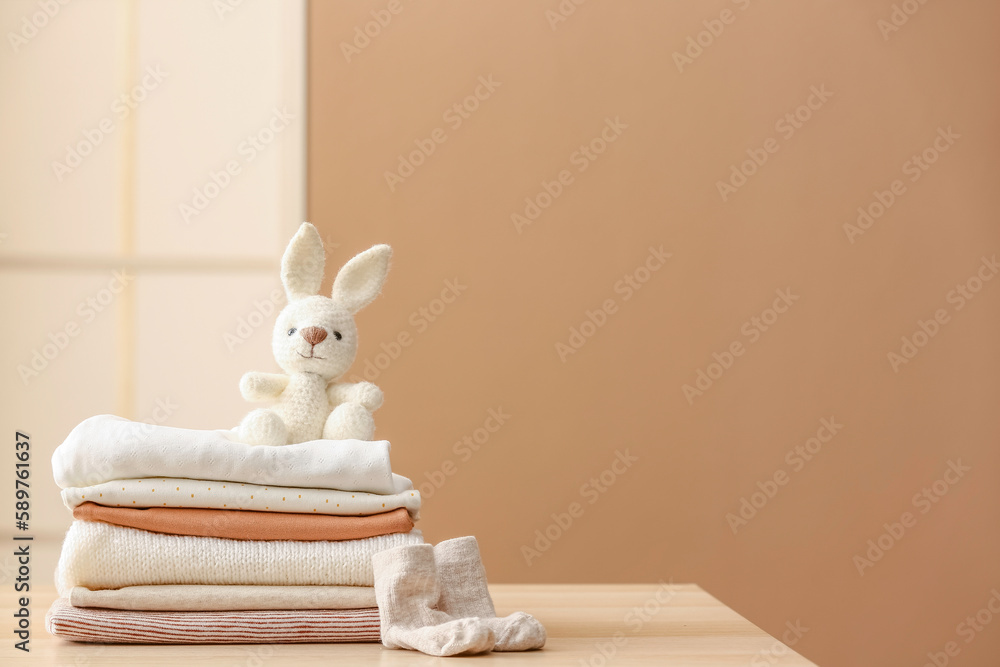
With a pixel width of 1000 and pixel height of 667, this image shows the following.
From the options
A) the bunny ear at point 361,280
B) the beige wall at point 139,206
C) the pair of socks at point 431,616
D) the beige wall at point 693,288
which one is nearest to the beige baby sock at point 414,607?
the pair of socks at point 431,616

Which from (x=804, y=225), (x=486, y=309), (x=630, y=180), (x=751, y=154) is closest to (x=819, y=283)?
(x=804, y=225)

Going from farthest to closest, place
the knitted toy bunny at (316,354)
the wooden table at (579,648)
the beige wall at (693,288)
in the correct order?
the beige wall at (693,288) < the knitted toy bunny at (316,354) < the wooden table at (579,648)

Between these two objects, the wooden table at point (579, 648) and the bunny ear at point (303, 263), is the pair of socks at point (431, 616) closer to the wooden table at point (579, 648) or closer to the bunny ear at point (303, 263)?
the wooden table at point (579, 648)

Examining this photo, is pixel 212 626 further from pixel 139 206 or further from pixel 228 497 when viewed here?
pixel 139 206

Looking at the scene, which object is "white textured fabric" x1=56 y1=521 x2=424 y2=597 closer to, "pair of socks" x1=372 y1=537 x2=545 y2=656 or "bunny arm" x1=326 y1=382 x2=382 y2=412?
"pair of socks" x1=372 y1=537 x2=545 y2=656

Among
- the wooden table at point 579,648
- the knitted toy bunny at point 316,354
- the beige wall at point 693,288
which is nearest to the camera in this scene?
the wooden table at point 579,648

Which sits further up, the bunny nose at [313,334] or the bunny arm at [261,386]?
the bunny nose at [313,334]

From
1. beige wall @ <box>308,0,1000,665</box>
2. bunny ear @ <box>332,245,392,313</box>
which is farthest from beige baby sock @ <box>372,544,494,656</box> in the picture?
beige wall @ <box>308,0,1000,665</box>

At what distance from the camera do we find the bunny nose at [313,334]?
879mm

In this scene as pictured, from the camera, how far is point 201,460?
0.75 m

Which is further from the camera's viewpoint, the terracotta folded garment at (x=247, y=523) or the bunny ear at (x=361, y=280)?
the bunny ear at (x=361, y=280)

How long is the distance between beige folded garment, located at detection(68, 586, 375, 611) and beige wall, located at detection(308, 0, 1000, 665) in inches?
39.2

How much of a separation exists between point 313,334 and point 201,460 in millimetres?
178

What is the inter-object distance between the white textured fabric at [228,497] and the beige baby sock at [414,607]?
2.2 inches
